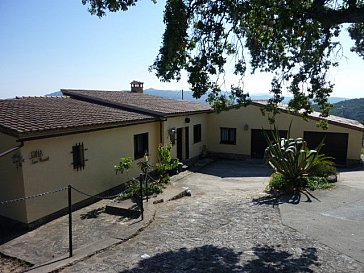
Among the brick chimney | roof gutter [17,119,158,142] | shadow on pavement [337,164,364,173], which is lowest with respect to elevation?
shadow on pavement [337,164,364,173]

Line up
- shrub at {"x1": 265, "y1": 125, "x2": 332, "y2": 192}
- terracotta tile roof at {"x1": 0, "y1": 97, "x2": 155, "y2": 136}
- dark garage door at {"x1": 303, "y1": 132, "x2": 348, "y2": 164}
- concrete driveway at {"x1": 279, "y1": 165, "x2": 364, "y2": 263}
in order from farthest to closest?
dark garage door at {"x1": 303, "y1": 132, "x2": 348, "y2": 164} → shrub at {"x1": 265, "y1": 125, "x2": 332, "y2": 192} → terracotta tile roof at {"x1": 0, "y1": 97, "x2": 155, "y2": 136} → concrete driveway at {"x1": 279, "y1": 165, "x2": 364, "y2": 263}

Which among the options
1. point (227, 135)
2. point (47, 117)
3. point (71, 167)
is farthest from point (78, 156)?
point (227, 135)

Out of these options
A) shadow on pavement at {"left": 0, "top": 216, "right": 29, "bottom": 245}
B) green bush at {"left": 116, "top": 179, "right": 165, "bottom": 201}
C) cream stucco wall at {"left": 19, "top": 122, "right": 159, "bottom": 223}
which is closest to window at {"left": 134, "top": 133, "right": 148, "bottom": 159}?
cream stucco wall at {"left": 19, "top": 122, "right": 159, "bottom": 223}

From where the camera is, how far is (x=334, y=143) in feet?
60.7

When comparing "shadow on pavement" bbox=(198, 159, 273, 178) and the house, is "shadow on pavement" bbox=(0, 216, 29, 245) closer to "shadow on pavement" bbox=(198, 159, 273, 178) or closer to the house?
the house

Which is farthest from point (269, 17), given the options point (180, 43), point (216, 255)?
point (216, 255)

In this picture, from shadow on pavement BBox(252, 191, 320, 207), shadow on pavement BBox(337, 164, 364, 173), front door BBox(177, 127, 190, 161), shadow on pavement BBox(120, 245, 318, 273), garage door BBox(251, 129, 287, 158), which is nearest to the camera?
shadow on pavement BBox(120, 245, 318, 273)

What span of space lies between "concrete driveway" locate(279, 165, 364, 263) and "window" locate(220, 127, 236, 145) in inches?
411

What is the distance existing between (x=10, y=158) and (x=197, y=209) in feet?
18.5

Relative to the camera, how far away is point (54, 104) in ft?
43.0

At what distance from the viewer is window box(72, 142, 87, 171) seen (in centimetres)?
1045

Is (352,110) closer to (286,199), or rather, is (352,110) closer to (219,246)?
(286,199)

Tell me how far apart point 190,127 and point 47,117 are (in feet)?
33.5

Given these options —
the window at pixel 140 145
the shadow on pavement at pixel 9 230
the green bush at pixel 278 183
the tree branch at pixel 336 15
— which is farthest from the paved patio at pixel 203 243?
the tree branch at pixel 336 15
